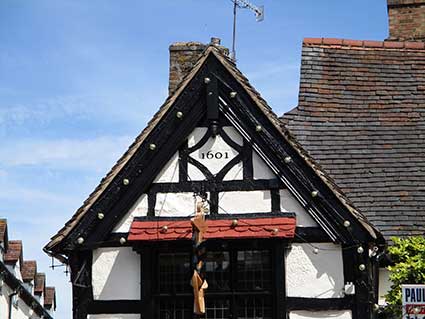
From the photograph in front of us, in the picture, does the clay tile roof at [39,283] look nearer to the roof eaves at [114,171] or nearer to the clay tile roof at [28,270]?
the clay tile roof at [28,270]

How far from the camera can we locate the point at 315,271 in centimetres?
1150

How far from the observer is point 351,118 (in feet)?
51.4

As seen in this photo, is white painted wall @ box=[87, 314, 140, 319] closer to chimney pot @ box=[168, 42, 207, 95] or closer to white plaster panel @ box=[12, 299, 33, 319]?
chimney pot @ box=[168, 42, 207, 95]

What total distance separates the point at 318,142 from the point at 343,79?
216 centimetres

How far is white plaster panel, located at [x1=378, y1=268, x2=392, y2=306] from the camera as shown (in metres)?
12.9

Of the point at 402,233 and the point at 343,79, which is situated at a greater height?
the point at 343,79

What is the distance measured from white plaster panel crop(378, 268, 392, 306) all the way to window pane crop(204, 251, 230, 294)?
2667 mm

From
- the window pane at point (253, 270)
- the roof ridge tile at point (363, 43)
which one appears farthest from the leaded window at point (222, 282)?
the roof ridge tile at point (363, 43)

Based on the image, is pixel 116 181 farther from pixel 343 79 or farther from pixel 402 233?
pixel 343 79

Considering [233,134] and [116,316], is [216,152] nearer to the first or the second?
[233,134]

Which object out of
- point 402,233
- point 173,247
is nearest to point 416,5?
point 402,233

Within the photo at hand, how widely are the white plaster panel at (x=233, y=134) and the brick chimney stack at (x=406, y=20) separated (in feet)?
25.9

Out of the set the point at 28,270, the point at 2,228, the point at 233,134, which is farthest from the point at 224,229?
the point at 28,270

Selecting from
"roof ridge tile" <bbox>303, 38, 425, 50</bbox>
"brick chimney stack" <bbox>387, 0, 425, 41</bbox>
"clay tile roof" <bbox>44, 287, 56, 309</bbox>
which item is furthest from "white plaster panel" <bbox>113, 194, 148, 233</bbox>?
"clay tile roof" <bbox>44, 287, 56, 309</bbox>
